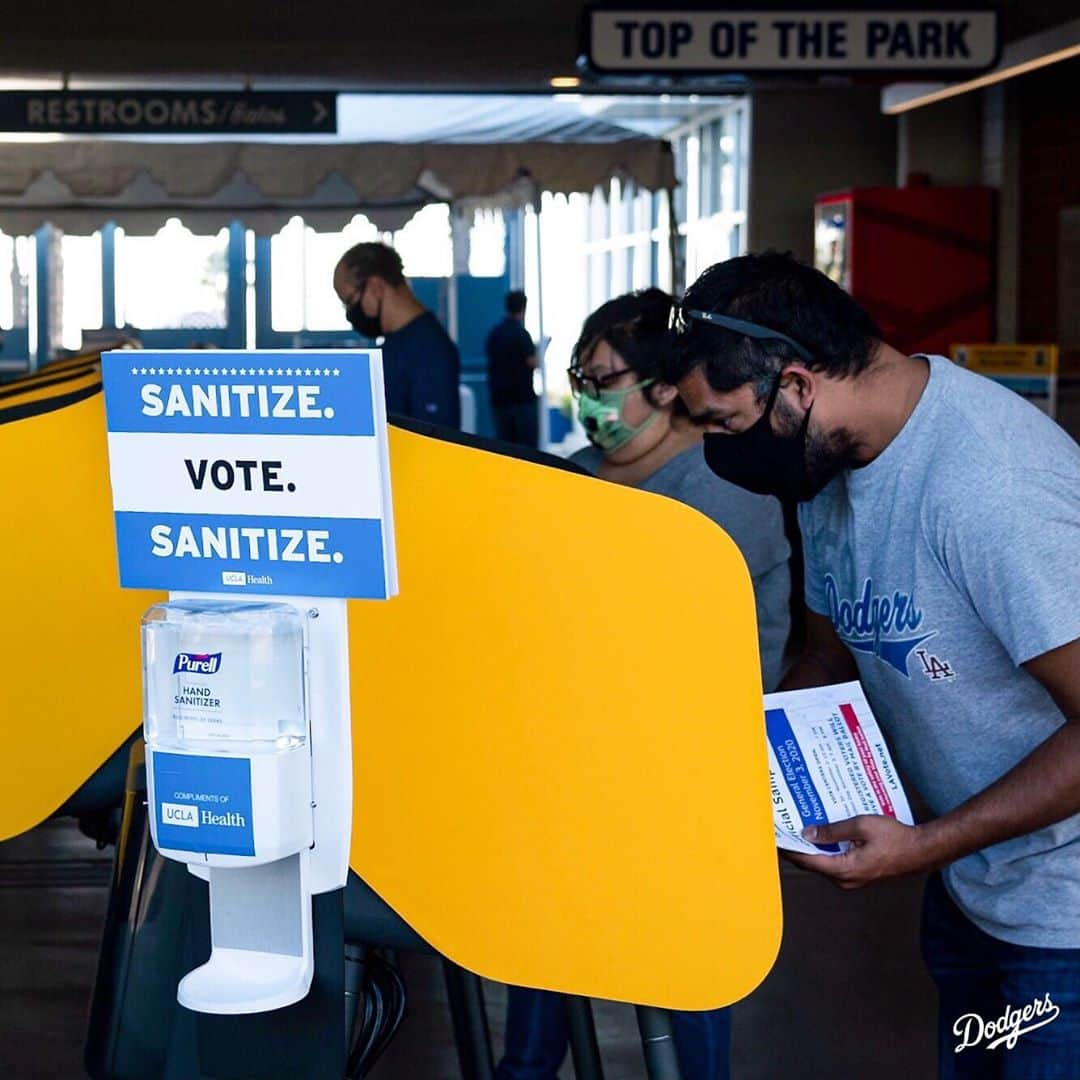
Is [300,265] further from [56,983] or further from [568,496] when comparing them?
[568,496]

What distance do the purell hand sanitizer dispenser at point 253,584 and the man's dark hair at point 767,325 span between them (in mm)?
661

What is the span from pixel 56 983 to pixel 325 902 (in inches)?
118

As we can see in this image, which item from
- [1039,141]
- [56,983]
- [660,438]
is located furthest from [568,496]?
[1039,141]

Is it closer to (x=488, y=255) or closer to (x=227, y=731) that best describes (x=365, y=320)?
(x=227, y=731)

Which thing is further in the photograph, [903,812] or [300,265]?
[300,265]

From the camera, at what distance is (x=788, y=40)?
599 cm

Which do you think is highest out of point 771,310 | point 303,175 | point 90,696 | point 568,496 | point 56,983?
point 303,175

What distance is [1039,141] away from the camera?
9797mm

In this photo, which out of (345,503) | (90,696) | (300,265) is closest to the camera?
(345,503)

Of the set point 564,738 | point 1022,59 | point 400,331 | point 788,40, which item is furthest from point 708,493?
point 1022,59

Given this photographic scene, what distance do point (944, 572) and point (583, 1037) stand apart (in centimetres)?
58

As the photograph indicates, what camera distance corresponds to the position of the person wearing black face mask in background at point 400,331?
17.7 ft

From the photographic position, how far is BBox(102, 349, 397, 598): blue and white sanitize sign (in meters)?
1.22

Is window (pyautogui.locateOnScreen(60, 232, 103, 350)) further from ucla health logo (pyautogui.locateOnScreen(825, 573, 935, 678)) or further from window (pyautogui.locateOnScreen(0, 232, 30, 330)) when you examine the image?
ucla health logo (pyautogui.locateOnScreen(825, 573, 935, 678))
